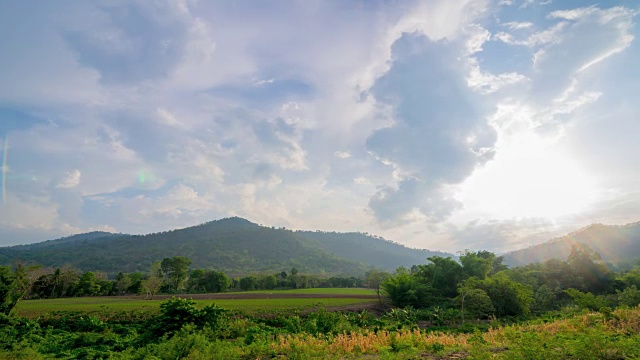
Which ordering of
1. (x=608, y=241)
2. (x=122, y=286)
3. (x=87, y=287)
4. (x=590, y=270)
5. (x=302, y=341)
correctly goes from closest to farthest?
1. (x=302, y=341)
2. (x=590, y=270)
3. (x=87, y=287)
4. (x=122, y=286)
5. (x=608, y=241)

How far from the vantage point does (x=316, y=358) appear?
45.3ft

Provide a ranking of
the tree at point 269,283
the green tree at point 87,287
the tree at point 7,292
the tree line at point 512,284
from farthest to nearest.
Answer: the tree at point 269,283 → the green tree at point 87,287 → the tree line at point 512,284 → the tree at point 7,292

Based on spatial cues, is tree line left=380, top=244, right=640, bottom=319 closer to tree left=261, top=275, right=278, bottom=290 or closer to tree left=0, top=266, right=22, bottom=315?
tree left=261, top=275, right=278, bottom=290

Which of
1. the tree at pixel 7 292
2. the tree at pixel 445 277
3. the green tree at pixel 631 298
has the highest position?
the tree at pixel 7 292

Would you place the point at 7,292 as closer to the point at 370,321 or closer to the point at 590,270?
the point at 370,321

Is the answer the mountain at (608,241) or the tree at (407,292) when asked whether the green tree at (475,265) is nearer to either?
the tree at (407,292)

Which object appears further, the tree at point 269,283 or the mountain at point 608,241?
the mountain at point 608,241

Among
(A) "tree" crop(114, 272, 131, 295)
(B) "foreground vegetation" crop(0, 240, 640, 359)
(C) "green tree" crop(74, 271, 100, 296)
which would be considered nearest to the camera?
(B) "foreground vegetation" crop(0, 240, 640, 359)

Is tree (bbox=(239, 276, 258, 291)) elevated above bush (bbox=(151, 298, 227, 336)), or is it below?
below

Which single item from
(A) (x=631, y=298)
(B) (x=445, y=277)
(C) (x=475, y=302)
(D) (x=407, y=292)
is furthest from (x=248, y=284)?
(A) (x=631, y=298)

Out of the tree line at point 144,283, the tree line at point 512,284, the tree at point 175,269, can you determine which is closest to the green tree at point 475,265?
the tree line at point 512,284

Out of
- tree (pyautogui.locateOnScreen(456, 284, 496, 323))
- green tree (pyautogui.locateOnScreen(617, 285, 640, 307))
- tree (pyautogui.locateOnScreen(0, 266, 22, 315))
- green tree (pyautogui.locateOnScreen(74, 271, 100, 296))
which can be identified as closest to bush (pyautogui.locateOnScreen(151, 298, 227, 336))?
tree (pyautogui.locateOnScreen(0, 266, 22, 315))

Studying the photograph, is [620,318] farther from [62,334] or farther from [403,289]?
[62,334]

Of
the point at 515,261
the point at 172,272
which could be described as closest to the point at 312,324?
the point at 172,272
